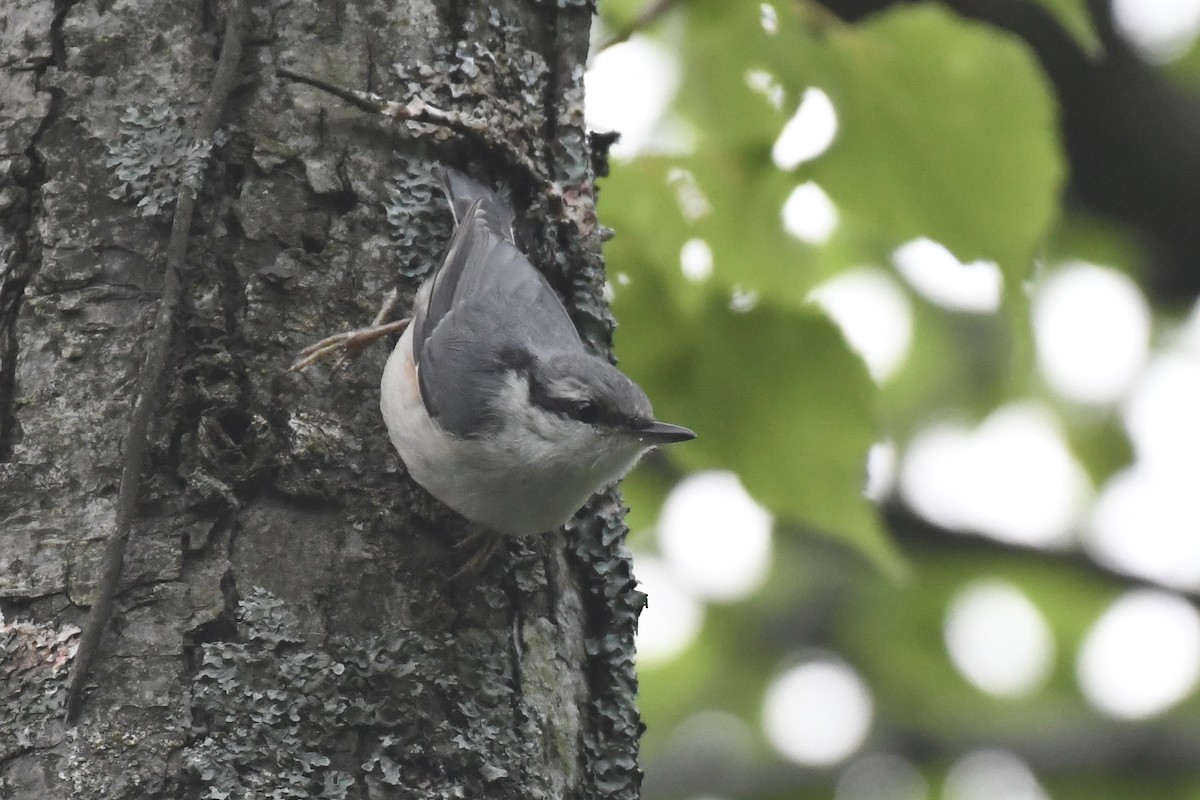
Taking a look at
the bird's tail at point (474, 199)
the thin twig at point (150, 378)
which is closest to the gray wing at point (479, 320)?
the bird's tail at point (474, 199)

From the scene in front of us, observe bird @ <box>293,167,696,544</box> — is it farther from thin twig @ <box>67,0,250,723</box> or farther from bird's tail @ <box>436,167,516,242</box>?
thin twig @ <box>67,0,250,723</box>

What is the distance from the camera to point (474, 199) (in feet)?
8.13

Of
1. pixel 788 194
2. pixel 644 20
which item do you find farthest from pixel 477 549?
pixel 644 20

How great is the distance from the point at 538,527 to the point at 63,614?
808mm

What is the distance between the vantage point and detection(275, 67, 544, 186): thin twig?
2316 millimetres

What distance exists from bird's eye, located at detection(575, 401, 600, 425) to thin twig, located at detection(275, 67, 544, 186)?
455 mm

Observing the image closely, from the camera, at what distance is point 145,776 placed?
187 centimetres

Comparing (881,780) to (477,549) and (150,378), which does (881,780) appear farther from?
(150,378)

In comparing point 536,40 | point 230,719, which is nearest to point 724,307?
point 536,40

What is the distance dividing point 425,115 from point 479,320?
482 millimetres

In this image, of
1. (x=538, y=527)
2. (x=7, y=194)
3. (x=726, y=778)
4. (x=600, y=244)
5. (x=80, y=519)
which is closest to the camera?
(x=80, y=519)

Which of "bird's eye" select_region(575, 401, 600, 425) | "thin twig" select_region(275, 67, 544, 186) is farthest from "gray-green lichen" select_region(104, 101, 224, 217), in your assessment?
"bird's eye" select_region(575, 401, 600, 425)

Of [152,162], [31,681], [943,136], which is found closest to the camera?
[31,681]

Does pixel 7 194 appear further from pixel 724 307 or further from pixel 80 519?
pixel 724 307
